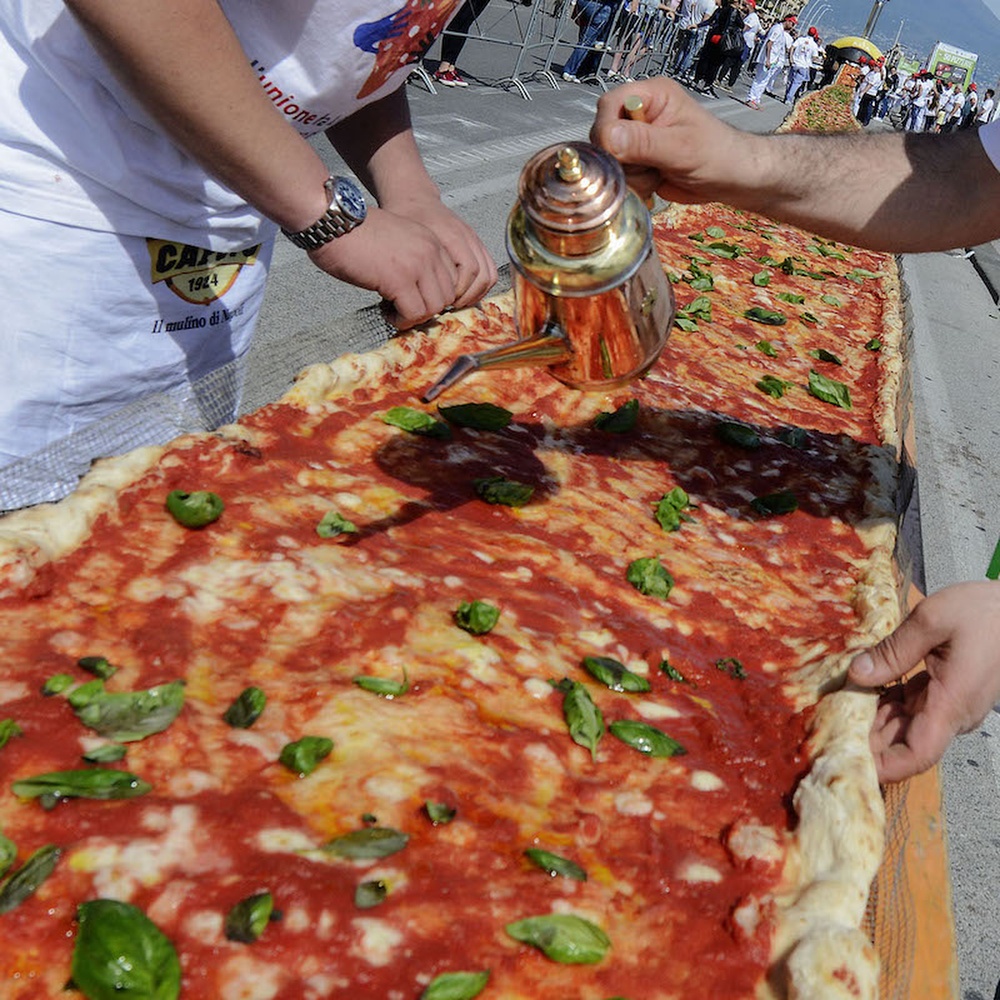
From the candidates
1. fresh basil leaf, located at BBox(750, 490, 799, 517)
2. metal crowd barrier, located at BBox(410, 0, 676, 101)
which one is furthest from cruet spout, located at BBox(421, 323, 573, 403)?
metal crowd barrier, located at BBox(410, 0, 676, 101)

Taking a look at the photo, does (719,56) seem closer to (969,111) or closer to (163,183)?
(969,111)

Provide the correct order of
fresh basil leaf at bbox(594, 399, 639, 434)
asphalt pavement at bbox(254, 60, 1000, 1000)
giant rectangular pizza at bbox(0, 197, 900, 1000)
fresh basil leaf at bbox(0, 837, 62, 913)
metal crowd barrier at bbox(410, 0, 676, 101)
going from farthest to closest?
1. metal crowd barrier at bbox(410, 0, 676, 101)
2. asphalt pavement at bbox(254, 60, 1000, 1000)
3. fresh basil leaf at bbox(594, 399, 639, 434)
4. giant rectangular pizza at bbox(0, 197, 900, 1000)
5. fresh basil leaf at bbox(0, 837, 62, 913)

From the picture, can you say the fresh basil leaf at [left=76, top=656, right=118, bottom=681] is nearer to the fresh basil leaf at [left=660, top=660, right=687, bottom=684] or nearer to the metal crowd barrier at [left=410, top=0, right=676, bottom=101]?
the fresh basil leaf at [left=660, top=660, right=687, bottom=684]

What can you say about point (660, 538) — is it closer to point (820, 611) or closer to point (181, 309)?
point (820, 611)

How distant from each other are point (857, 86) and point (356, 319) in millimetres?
44891

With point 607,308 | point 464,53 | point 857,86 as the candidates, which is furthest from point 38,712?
point 857,86

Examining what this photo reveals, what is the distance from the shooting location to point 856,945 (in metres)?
2.00

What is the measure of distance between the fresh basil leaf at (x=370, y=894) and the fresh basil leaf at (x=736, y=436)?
283 centimetres

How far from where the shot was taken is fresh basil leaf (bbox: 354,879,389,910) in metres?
1.78

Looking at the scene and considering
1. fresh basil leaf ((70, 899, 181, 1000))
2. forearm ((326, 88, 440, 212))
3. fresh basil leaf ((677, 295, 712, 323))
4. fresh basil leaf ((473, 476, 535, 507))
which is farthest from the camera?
fresh basil leaf ((677, 295, 712, 323))

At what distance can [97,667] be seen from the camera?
207 cm

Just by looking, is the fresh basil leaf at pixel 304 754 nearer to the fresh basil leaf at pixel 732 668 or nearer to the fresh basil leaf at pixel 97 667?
the fresh basil leaf at pixel 97 667

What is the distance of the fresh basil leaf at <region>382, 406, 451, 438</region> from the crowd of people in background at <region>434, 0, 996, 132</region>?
12.2m

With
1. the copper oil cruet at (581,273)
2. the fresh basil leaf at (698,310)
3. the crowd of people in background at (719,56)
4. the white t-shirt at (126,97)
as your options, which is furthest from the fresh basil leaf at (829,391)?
the crowd of people in background at (719,56)
